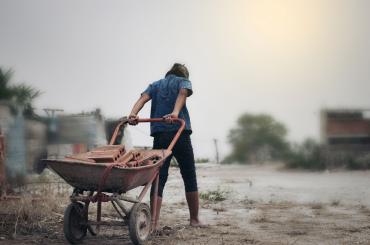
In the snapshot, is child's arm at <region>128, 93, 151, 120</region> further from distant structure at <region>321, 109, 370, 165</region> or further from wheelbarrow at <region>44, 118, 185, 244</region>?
distant structure at <region>321, 109, 370, 165</region>

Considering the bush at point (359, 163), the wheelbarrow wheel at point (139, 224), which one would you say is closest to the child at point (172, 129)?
the wheelbarrow wheel at point (139, 224)

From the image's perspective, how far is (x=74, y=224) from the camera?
12.0 feet

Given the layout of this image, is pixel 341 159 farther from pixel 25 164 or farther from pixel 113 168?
pixel 113 168

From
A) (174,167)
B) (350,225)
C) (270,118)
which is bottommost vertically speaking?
(350,225)

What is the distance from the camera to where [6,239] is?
12.6 ft

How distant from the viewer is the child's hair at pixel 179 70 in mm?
4621

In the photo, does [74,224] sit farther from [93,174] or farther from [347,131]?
[347,131]

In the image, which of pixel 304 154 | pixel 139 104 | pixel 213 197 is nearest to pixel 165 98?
pixel 139 104

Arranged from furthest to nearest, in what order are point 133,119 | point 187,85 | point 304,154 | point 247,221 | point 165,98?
point 304,154, point 247,221, point 165,98, point 187,85, point 133,119

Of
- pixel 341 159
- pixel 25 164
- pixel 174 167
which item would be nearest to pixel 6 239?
pixel 174 167

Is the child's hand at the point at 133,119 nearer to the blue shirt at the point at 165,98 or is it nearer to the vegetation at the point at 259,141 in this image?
the blue shirt at the point at 165,98

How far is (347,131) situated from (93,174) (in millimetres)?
12324

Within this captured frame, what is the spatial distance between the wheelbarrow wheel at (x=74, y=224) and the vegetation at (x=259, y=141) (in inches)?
171

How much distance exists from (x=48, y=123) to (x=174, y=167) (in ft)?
22.3
